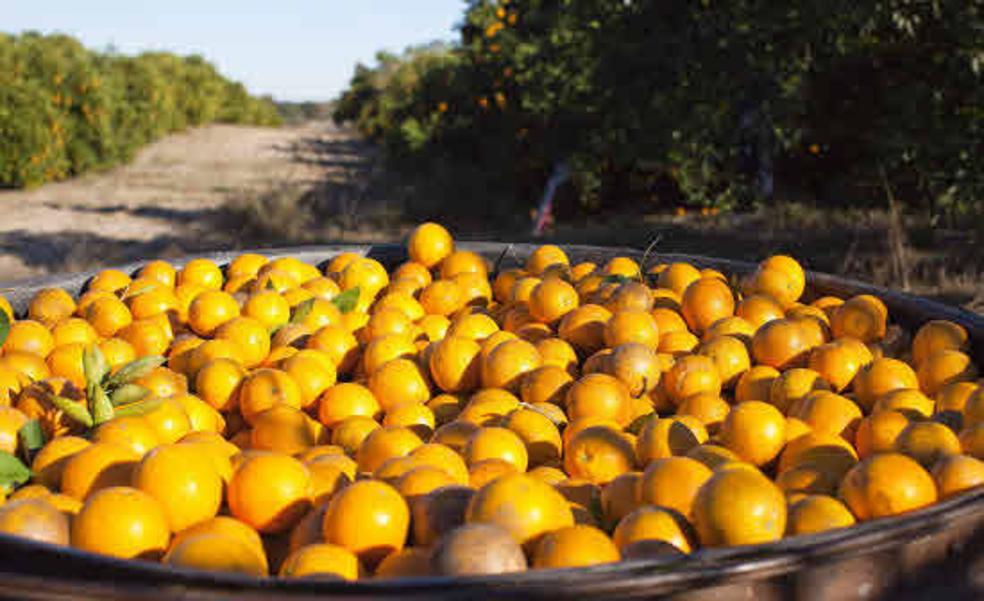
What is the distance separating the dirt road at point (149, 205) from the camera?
10.5 m

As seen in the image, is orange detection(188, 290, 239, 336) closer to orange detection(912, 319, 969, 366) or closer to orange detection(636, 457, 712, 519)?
orange detection(636, 457, 712, 519)

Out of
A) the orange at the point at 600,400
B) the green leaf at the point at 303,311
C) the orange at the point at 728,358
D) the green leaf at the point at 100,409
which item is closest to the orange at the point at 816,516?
the orange at the point at 600,400

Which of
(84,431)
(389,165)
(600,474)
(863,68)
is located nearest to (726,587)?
(600,474)

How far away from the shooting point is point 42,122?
16656mm

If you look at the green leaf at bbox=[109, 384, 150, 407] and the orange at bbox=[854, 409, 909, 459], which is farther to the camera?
the green leaf at bbox=[109, 384, 150, 407]

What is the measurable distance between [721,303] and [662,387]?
42 cm

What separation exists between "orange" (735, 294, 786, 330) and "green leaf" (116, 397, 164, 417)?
1.58m

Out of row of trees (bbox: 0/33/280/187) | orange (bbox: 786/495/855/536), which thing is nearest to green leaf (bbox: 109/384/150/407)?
orange (bbox: 786/495/855/536)

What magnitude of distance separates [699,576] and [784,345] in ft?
4.34

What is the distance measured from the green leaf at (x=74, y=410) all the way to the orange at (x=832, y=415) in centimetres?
155

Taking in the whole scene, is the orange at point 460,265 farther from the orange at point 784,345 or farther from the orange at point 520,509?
the orange at point 520,509

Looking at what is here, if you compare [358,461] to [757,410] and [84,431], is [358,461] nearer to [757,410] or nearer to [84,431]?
[84,431]

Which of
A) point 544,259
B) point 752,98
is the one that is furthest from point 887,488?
point 752,98

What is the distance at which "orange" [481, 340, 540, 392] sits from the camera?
2.12m
